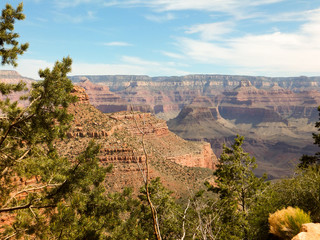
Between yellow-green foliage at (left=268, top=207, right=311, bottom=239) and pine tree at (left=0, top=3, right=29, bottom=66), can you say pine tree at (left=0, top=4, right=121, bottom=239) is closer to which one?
pine tree at (left=0, top=3, right=29, bottom=66)

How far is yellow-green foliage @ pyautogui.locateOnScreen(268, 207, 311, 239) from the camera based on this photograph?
977 centimetres

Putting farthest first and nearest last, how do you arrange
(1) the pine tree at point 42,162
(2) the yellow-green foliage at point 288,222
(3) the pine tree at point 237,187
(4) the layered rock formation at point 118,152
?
(4) the layered rock formation at point 118,152, (3) the pine tree at point 237,187, (1) the pine tree at point 42,162, (2) the yellow-green foliage at point 288,222

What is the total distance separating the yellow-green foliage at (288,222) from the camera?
9.77 metres

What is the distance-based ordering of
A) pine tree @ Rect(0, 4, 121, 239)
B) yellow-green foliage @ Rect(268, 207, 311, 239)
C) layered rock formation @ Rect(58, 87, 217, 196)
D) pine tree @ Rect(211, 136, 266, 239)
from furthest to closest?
layered rock formation @ Rect(58, 87, 217, 196) → pine tree @ Rect(211, 136, 266, 239) → pine tree @ Rect(0, 4, 121, 239) → yellow-green foliage @ Rect(268, 207, 311, 239)

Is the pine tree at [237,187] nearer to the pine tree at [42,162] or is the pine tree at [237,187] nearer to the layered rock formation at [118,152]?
the pine tree at [42,162]

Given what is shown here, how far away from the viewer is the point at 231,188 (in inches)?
750

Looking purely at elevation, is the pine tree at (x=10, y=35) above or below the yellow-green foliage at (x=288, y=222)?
above

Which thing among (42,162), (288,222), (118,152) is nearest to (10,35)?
(42,162)

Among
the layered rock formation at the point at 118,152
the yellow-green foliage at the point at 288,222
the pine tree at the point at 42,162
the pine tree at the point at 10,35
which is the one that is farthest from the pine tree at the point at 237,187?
the layered rock formation at the point at 118,152

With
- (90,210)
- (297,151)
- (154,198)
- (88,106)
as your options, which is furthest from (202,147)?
(297,151)

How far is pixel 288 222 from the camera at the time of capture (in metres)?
10.1

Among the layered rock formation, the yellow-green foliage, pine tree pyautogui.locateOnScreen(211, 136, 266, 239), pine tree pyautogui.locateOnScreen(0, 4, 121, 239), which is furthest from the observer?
the layered rock formation

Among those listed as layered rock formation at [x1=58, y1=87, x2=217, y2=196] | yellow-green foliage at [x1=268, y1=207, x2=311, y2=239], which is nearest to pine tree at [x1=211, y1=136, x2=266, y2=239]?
yellow-green foliage at [x1=268, y1=207, x2=311, y2=239]

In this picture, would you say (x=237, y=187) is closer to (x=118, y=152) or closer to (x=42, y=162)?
(x=42, y=162)
